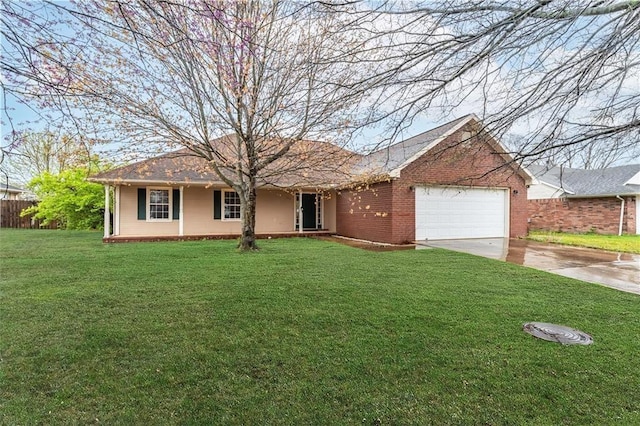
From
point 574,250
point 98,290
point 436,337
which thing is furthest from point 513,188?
point 98,290

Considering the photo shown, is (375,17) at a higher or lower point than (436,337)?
higher

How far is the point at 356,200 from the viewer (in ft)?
48.4

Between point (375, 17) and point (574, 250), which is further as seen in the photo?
point (574, 250)

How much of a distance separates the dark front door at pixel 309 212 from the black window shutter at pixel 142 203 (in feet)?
21.9

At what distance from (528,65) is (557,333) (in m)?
3.05

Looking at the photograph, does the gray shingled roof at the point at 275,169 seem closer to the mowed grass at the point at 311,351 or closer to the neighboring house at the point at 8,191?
the neighboring house at the point at 8,191

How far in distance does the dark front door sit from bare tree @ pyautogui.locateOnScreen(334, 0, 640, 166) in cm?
1254

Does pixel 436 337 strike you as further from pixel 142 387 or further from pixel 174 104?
pixel 174 104

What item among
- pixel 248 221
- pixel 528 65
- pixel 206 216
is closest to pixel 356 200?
pixel 248 221

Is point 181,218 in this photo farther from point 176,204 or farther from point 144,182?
point 144,182

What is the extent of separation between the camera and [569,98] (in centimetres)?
388

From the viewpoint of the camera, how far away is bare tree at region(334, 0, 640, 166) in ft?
12.0

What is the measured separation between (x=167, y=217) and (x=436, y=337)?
12984 millimetres

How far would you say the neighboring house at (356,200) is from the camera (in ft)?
40.8
